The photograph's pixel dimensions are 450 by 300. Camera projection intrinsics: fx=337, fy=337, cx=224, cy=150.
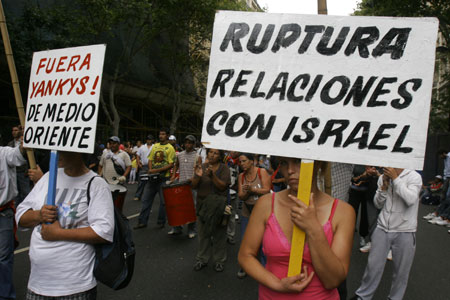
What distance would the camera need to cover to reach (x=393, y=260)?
345 cm

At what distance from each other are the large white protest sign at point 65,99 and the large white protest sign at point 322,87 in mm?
908

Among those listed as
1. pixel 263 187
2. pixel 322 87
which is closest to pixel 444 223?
pixel 263 187

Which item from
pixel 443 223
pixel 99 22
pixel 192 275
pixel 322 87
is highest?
pixel 99 22

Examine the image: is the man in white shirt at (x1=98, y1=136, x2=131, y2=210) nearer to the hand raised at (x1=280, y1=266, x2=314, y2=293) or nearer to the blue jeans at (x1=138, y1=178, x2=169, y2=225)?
the blue jeans at (x1=138, y1=178, x2=169, y2=225)

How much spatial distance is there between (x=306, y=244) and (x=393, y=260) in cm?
231

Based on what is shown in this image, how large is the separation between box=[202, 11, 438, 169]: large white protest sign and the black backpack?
1077 millimetres

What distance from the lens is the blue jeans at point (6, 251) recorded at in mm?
3213

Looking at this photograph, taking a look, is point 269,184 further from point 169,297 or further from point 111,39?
point 111,39

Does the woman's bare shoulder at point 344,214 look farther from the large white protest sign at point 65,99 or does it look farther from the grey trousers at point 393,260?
the grey trousers at point 393,260

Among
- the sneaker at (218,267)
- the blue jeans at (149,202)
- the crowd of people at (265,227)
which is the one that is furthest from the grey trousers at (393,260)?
the blue jeans at (149,202)

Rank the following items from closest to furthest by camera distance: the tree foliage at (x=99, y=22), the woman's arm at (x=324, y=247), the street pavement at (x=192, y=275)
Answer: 1. the woman's arm at (x=324, y=247)
2. the street pavement at (x=192, y=275)
3. the tree foliage at (x=99, y=22)

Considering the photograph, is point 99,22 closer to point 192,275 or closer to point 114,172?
point 114,172

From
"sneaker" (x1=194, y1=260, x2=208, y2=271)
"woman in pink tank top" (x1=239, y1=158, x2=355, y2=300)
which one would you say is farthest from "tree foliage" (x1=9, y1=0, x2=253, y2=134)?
"woman in pink tank top" (x1=239, y1=158, x2=355, y2=300)

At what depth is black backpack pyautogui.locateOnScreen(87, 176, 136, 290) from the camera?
2244 mm
